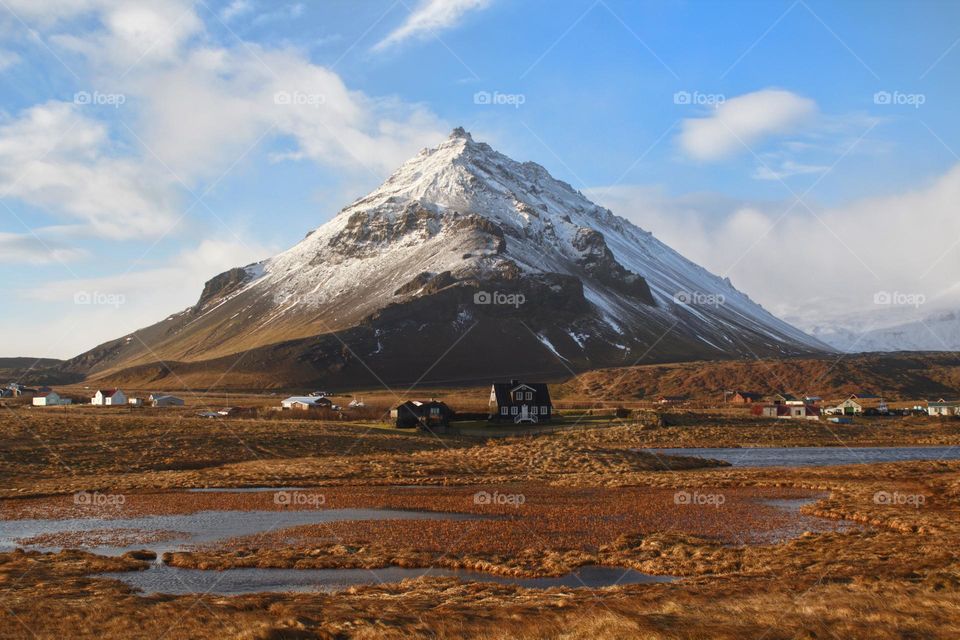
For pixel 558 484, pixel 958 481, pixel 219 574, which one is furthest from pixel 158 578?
pixel 958 481

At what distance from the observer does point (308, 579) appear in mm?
25516

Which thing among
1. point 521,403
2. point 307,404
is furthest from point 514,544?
point 307,404

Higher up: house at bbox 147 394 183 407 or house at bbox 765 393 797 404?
house at bbox 147 394 183 407

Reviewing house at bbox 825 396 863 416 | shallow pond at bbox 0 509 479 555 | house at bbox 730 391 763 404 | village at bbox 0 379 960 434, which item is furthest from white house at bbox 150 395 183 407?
house at bbox 825 396 863 416

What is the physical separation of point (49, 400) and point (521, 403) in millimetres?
89256

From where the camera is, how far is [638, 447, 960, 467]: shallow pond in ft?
229

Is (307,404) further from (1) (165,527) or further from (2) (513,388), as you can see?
(1) (165,527)

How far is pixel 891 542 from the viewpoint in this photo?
29.7m

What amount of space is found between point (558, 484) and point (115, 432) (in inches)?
1795

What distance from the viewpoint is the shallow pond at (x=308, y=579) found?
79.3 feet

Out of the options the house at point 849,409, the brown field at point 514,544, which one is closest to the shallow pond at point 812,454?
the brown field at point 514,544

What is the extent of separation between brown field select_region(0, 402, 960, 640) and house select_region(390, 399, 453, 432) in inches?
937

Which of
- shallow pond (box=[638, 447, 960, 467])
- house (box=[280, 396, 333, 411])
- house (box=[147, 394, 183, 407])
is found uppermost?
house (box=[147, 394, 183, 407])

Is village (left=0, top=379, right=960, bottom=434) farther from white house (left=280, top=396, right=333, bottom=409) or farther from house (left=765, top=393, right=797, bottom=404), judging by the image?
house (left=765, top=393, right=797, bottom=404)
